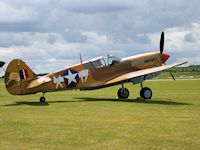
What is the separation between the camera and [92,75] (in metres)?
25.6

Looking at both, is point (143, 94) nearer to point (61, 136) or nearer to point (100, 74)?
point (100, 74)

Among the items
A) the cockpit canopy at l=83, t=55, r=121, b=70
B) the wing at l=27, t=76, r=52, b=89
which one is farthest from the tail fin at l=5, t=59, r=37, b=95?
the cockpit canopy at l=83, t=55, r=121, b=70

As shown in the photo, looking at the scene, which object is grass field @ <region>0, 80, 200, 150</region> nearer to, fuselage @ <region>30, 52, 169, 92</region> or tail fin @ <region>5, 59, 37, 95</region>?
tail fin @ <region>5, 59, 37, 95</region>

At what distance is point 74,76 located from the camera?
24.6 meters

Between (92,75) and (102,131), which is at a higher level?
(92,75)

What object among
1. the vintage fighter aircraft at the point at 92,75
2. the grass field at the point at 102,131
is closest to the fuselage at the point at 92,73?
the vintage fighter aircraft at the point at 92,75

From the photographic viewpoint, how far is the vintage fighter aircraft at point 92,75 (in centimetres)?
2331

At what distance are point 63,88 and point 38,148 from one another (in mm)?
14858

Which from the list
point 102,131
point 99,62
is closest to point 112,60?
point 99,62

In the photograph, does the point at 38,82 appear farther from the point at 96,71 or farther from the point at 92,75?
the point at 96,71

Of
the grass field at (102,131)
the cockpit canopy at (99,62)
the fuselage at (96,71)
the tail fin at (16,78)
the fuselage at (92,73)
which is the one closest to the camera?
the grass field at (102,131)

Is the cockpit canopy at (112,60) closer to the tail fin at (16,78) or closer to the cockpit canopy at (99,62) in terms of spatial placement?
the cockpit canopy at (99,62)

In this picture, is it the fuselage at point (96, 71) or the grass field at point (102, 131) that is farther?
the fuselage at point (96, 71)

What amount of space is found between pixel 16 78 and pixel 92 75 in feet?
16.0
